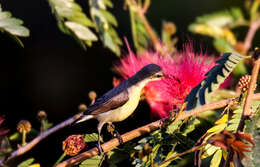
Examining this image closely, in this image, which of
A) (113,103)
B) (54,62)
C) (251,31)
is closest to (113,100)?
(113,103)

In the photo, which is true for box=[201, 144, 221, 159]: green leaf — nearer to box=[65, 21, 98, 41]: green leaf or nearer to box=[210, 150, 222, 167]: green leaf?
box=[210, 150, 222, 167]: green leaf

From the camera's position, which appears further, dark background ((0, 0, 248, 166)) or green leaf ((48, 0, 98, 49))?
dark background ((0, 0, 248, 166))

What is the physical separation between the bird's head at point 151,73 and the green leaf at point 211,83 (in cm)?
43

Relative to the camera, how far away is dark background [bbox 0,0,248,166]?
2.79 m

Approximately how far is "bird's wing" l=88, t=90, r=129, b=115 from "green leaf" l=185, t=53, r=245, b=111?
2.32 feet

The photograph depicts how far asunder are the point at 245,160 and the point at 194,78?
0.44 metres

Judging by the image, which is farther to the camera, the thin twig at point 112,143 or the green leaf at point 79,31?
the green leaf at point 79,31

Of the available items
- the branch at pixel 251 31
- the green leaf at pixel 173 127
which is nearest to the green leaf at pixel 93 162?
the green leaf at pixel 173 127

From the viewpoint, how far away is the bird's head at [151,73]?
1435 millimetres

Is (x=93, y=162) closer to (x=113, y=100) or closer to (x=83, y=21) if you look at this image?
(x=113, y=100)

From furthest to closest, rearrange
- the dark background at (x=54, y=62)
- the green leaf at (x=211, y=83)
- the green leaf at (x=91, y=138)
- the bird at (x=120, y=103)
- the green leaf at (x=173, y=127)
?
the dark background at (x=54, y=62) → the bird at (x=120, y=103) → the green leaf at (x=91, y=138) → the green leaf at (x=173, y=127) → the green leaf at (x=211, y=83)

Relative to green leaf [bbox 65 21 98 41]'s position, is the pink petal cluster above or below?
below

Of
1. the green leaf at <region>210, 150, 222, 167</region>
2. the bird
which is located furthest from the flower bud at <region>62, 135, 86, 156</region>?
the green leaf at <region>210, 150, 222, 167</region>

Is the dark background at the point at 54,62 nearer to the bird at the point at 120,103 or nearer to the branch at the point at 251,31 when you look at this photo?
the branch at the point at 251,31
